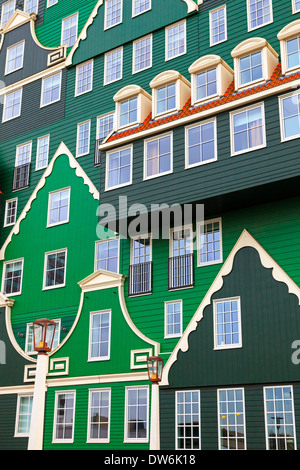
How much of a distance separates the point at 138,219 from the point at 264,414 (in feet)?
28.4


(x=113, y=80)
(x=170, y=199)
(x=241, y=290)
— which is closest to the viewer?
(x=241, y=290)

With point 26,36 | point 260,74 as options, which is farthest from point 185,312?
point 26,36

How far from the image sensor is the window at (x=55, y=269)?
25.7 m

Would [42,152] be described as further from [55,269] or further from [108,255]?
[108,255]

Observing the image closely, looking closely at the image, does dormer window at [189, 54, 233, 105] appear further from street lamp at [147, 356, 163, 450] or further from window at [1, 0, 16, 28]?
window at [1, 0, 16, 28]

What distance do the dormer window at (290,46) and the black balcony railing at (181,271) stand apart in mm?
7639

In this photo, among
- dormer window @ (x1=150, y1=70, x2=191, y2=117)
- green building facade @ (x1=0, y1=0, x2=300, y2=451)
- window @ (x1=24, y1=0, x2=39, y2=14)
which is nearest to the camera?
green building facade @ (x1=0, y1=0, x2=300, y2=451)

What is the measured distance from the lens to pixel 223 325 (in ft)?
65.8

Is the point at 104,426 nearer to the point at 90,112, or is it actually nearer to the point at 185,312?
the point at 185,312

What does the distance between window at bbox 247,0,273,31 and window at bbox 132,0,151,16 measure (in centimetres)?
533

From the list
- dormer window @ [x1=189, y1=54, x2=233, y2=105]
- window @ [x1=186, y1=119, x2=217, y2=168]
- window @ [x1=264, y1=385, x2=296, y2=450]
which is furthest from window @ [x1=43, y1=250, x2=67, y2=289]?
window @ [x1=264, y1=385, x2=296, y2=450]

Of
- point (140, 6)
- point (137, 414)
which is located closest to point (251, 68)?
point (140, 6)

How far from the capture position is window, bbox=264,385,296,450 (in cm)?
1767
